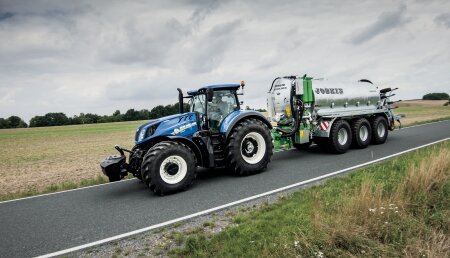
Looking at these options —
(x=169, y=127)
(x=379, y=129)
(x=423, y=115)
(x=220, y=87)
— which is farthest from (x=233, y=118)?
(x=423, y=115)

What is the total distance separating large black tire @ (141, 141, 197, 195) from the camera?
6.89 meters

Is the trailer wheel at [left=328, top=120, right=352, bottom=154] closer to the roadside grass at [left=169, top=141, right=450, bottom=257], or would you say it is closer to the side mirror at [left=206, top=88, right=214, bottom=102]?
the roadside grass at [left=169, top=141, right=450, bottom=257]

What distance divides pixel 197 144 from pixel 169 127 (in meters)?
0.93

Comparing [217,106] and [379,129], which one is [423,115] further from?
[217,106]

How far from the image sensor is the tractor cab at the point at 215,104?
8.45 meters

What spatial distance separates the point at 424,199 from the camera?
5.16 m

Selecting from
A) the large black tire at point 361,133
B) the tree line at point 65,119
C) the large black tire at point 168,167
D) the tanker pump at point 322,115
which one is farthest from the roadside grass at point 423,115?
the tree line at point 65,119

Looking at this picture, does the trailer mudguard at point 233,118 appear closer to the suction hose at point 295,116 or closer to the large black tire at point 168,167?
the large black tire at point 168,167

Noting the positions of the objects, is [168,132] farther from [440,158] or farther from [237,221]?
[440,158]

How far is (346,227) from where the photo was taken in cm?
414

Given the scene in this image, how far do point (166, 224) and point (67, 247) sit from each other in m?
1.54

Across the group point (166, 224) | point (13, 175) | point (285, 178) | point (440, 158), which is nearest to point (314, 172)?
point (285, 178)

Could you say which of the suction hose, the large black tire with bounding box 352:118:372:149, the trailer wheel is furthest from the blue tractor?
the large black tire with bounding box 352:118:372:149

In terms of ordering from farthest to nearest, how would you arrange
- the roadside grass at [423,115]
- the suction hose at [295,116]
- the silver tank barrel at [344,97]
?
1. the roadside grass at [423,115]
2. the silver tank barrel at [344,97]
3. the suction hose at [295,116]
